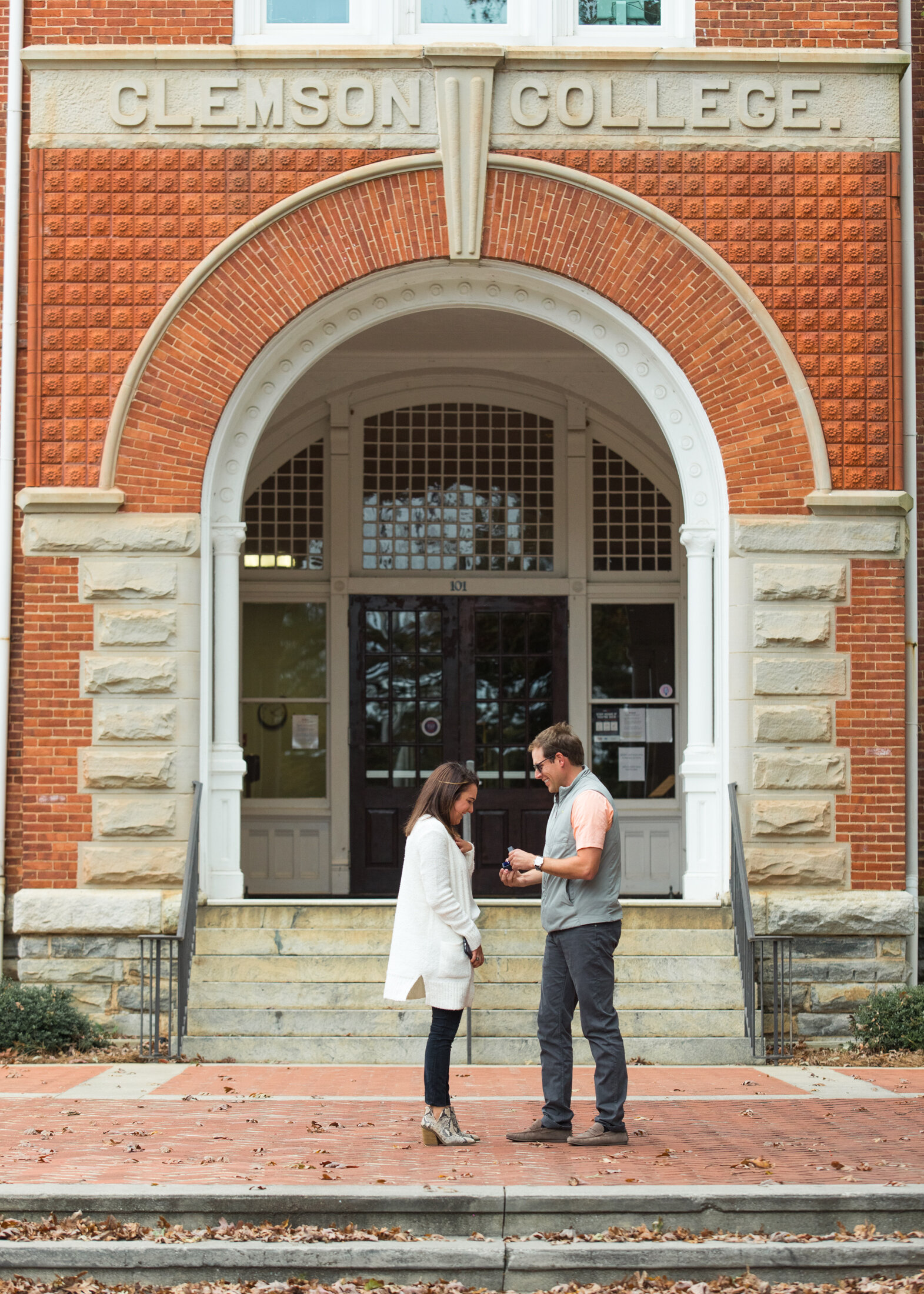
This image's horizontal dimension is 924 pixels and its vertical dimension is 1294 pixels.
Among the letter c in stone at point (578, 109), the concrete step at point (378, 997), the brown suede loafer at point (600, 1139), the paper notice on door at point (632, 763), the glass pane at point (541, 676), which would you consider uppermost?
the letter c in stone at point (578, 109)

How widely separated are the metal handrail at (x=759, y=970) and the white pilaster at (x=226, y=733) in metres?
3.60

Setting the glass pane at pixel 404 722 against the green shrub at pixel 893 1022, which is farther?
the glass pane at pixel 404 722

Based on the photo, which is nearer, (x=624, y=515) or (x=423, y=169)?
(x=423, y=169)

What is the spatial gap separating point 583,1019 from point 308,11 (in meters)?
8.04

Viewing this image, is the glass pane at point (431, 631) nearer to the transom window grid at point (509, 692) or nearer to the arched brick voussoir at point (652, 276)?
the transom window grid at point (509, 692)

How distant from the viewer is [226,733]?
10.8 m

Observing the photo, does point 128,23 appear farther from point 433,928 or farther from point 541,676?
point 433,928

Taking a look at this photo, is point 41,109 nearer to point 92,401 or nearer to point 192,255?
point 192,255

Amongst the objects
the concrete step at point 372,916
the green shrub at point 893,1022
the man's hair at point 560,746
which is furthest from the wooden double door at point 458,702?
the man's hair at point 560,746

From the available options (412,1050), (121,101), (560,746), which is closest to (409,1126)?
(560,746)

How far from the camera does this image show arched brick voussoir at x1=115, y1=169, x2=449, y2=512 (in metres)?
10.5

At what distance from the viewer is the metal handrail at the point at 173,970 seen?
9.38 metres

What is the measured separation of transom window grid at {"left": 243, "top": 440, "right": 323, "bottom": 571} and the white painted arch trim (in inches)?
152

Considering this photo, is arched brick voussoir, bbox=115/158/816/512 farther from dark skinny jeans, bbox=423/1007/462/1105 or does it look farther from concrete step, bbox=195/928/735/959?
dark skinny jeans, bbox=423/1007/462/1105
